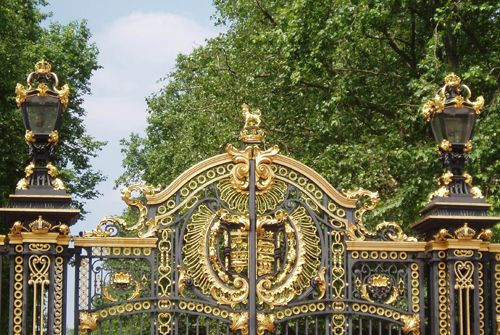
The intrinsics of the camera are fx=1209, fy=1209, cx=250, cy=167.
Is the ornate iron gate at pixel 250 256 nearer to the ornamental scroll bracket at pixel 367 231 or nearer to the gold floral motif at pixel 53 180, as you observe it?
the ornamental scroll bracket at pixel 367 231

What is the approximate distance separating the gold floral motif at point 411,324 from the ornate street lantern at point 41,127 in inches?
134

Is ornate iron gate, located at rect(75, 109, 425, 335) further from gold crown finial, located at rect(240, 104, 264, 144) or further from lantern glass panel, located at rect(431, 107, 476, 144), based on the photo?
lantern glass panel, located at rect(431, 107, 476, 144)

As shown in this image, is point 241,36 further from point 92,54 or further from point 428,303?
point 428,303

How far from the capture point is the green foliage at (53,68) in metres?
21.4

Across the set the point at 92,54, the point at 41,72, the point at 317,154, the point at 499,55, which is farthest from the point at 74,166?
the point at 41,72

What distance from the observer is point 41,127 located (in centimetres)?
1073

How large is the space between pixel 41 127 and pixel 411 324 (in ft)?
12.6

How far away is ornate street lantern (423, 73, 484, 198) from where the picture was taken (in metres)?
11.2

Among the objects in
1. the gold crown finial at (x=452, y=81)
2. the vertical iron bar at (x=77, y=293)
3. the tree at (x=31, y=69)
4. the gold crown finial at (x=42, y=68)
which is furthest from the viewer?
the tree at (x=31, y=69)

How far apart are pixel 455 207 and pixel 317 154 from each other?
25.9ft

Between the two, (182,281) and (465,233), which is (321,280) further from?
(465,233)

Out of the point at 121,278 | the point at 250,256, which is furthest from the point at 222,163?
the point at 121,278

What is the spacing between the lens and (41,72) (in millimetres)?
10930

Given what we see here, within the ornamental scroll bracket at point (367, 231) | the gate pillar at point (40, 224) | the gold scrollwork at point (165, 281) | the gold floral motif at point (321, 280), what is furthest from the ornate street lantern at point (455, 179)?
the gate pillar at point (40, 224)
